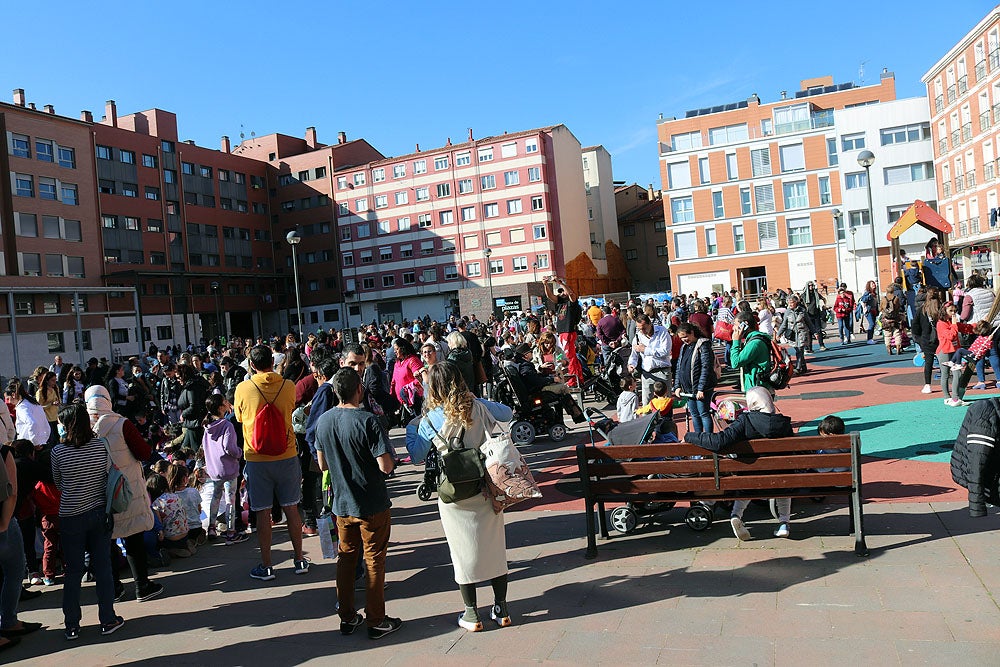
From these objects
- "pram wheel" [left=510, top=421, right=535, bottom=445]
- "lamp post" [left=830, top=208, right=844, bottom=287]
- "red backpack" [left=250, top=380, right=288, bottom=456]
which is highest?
"lamp post" [left=830, top=208, right=844, bottom=287]

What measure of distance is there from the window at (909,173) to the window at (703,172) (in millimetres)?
11504

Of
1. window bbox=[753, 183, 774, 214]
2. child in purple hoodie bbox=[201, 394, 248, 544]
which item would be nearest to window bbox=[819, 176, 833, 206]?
window bbox=[753, 183, 774, 214]

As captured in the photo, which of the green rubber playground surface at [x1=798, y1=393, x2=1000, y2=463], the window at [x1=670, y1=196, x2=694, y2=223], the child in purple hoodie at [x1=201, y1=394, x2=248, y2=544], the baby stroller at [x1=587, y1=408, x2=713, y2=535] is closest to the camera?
the baby stroller at [x1=587, y1=408, x2=713, y2=535]

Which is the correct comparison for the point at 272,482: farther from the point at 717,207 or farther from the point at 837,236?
the point at 717,207

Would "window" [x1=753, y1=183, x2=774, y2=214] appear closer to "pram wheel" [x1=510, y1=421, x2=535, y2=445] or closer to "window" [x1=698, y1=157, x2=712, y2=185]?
"window" [x1=698, y1=157, x2=712, y2=185]

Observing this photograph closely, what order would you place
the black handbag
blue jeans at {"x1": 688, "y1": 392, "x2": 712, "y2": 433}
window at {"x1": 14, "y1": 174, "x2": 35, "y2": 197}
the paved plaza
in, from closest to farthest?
the paved plaza, the black handbag, blue jeans at {"x1": 688, "y1": 392, "x2": 712, "y2": 433}, window at {"x1": 14, "y1": 174, "x2": 35, "y2": 197}

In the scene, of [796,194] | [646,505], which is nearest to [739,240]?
[796,194]

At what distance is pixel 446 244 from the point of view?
61.2 metres

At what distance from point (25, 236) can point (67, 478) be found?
48905 mm

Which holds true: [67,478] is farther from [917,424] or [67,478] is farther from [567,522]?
[917,424]

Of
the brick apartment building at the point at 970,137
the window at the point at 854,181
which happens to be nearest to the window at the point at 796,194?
the window at the point at 854,181

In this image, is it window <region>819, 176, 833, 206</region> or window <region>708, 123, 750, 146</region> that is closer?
window <region>819, 176, 833, 206</region>

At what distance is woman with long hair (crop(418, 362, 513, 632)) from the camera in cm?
475

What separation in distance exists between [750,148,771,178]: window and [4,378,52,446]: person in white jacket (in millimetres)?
51970
